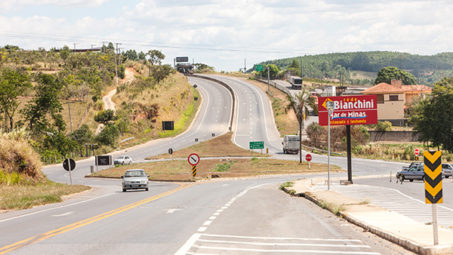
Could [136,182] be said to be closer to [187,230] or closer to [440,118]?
[187,230]

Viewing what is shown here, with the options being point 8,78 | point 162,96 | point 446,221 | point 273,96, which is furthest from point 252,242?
point 273,96

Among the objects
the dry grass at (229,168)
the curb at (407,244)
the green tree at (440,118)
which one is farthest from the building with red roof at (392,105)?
the curb at (407,244)

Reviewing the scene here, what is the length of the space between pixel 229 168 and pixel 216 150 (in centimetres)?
2380

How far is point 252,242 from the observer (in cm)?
1313

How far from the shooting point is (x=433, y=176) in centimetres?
1166

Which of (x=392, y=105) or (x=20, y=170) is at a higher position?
(x=392, y=105)

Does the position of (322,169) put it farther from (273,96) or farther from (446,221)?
(273,96)

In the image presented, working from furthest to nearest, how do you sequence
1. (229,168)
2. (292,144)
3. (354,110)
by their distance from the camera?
1. (292,144)
2. (229,168)
3. (354,110)

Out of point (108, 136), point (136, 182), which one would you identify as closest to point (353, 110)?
point (136, 182)

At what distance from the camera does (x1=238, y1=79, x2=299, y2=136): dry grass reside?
115125mm

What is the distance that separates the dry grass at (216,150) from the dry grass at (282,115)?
16269mm

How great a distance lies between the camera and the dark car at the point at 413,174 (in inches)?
1816

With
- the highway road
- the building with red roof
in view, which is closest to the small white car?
the highway road

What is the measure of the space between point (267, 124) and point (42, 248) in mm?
108325
